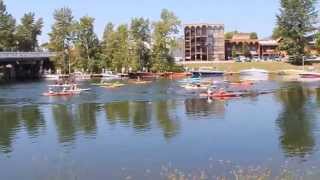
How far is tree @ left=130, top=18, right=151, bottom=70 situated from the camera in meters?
173

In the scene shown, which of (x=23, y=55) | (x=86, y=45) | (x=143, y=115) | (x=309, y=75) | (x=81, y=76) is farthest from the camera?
(x=86, y=45)

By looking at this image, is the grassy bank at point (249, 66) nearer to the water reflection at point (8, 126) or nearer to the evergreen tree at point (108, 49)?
the evergreen tree at point (108, 49)

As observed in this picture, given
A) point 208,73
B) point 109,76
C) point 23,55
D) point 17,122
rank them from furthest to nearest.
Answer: point 109,76
point 208,73
point 23,55
point 17,122

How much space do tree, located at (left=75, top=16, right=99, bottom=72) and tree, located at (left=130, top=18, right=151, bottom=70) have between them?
40.4ft

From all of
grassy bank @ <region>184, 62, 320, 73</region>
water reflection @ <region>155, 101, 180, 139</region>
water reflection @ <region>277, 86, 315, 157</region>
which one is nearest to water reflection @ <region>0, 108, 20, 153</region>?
water reflection @ <region>155, 101, 180, 139</region>

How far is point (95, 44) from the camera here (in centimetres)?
18238

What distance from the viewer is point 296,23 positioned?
7052 inches

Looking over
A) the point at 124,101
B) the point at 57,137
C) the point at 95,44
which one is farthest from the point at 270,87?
the point at 95,44

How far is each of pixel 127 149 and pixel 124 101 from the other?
140ft

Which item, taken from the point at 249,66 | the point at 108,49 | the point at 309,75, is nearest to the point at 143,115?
the point at 309,75

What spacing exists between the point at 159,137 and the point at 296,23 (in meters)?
131

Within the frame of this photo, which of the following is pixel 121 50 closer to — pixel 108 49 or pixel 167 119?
pixel 108 49

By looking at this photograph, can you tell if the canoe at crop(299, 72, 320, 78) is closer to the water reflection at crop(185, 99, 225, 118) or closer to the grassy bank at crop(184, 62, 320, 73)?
the grassy bank at crop(184, 62, 320, 73)

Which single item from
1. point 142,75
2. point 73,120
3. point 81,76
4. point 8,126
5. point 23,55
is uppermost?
point 23,55
